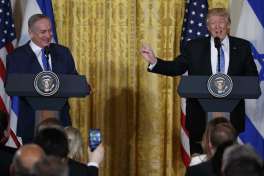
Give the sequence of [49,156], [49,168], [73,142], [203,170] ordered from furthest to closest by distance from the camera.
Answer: [73,142]
[203,170]
[49,156]
[49,168]

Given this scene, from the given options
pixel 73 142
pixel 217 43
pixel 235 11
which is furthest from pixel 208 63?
pixel 73 142

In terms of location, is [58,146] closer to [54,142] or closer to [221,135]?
[54,142]

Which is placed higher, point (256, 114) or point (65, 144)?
point (65, 144)

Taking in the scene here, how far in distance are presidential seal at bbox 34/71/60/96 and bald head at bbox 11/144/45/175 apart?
7.01ft

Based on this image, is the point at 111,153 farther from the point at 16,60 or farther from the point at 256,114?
the point at 16,60

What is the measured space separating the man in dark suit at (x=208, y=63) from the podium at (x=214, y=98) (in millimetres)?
388

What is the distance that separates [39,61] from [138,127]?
2072mm

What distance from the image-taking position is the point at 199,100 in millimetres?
5535

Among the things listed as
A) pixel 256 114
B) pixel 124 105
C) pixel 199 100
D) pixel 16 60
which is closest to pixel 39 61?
pixel 16 60

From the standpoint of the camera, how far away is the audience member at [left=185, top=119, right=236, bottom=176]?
3697mm

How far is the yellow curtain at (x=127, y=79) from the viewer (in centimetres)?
758

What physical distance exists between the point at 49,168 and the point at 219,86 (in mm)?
2658

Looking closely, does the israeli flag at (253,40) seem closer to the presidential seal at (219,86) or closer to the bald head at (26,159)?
the presidential seal at (219,86)

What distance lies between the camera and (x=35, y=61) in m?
5.97
